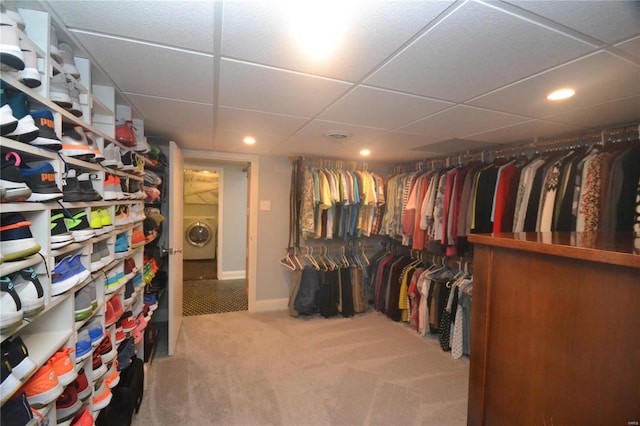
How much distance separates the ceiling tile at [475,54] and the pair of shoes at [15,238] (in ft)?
4.61

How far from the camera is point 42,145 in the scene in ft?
2.91

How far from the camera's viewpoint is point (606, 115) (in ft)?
5.64

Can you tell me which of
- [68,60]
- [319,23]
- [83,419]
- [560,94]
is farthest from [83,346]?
[560,94]

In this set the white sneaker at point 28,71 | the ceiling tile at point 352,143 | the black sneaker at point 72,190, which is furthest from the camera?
the ceiling tile at point 352,143

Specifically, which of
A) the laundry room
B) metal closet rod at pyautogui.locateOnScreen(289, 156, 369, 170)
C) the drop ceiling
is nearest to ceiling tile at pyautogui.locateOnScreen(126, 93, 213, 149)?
the drop ceiling

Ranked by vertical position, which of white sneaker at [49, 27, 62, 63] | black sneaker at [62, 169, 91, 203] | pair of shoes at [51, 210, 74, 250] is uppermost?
white sneaker at [49, 27, 62, 63]

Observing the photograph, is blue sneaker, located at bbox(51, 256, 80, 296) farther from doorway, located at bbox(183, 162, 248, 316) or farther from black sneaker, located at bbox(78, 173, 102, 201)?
doorway, located at bbox(183, 162, 248, 316)

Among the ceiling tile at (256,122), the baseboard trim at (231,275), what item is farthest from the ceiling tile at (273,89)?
the baseboard trim at (231,275)

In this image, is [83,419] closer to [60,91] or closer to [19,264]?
[19,264]

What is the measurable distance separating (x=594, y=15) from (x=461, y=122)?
42.8 inches

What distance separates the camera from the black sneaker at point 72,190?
41.0 inches

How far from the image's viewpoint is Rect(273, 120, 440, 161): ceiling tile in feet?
7.23

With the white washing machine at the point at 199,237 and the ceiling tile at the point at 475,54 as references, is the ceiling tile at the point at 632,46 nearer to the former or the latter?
the ceiling tile at the point at 475,54

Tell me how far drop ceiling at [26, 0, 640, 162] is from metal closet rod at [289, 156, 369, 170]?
1.37 m
